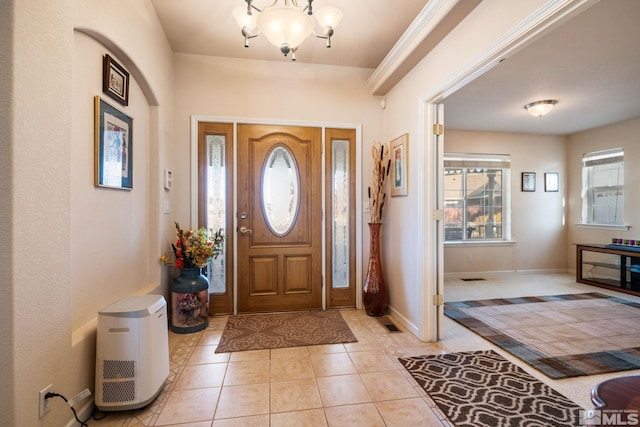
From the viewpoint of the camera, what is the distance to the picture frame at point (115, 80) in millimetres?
1821

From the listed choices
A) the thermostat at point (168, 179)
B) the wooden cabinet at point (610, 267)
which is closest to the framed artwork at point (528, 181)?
the wooden cabinet at point (610, 267)

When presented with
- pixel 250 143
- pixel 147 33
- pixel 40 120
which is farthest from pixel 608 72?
pixel 40 120

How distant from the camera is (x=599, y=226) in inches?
187

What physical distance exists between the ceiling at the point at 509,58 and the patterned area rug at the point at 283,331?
2634mm

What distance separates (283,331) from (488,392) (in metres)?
1.69

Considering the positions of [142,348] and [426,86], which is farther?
[426,86]

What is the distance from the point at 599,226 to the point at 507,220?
4.46 ft

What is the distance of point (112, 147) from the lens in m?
1.91

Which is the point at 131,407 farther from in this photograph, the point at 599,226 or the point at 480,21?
the point at 599,226

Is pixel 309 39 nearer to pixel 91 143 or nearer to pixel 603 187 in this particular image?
pixel 91 143

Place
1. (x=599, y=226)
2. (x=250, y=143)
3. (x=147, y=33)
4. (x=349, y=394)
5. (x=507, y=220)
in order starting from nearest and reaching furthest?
(x=349, y=394) → (x=147, y=33) → (x=250, y=143) → (x=599, y=226) → (x=507, y=220)

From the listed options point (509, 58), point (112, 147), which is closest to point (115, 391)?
point (112, 147)

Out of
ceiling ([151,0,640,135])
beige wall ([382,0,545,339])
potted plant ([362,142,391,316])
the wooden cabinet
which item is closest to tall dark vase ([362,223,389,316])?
potted plant ([362,142,391,316])

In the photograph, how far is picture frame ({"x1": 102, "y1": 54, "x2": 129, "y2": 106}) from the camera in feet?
5.98
